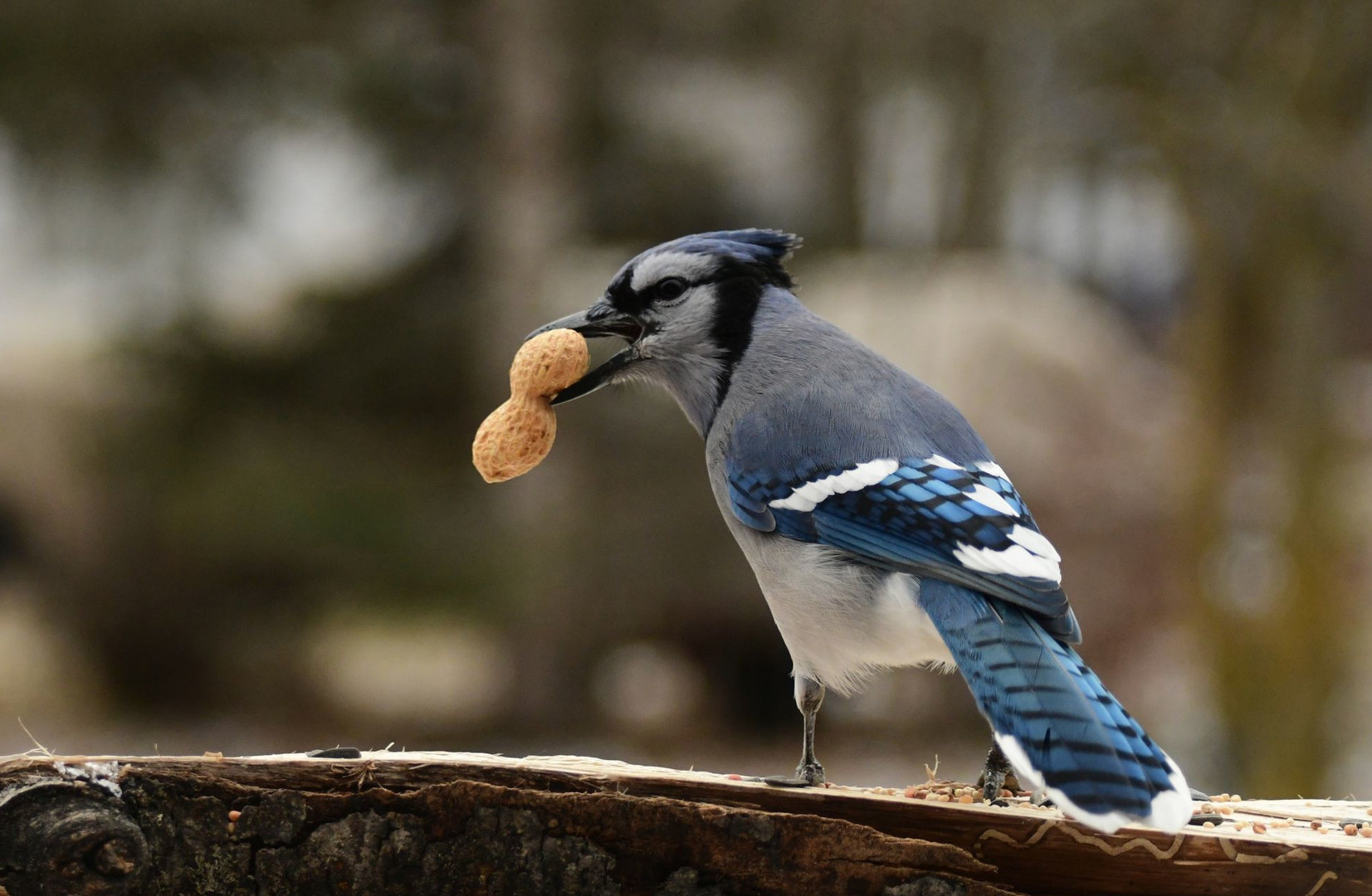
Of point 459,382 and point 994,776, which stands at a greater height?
point 459,382

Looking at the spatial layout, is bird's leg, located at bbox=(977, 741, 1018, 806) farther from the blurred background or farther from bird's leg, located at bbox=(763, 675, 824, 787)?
the blurred background

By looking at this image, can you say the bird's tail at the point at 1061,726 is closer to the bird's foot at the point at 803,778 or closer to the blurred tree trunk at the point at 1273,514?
the bird's foot at the point at 803,778

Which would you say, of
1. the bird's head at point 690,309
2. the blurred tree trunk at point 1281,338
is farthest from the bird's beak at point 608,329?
the blurred tree trunk at point 1281,338


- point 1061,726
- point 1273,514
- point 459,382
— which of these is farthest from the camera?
point 459,382

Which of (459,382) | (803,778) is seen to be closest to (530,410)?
(803,778)

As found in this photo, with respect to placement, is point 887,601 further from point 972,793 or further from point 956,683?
point 956,683

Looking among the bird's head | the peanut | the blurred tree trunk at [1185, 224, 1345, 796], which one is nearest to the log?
the peanut

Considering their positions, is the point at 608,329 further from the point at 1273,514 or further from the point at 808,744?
the point at 1273,514

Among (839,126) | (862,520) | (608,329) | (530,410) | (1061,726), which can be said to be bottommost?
(1061,726)
